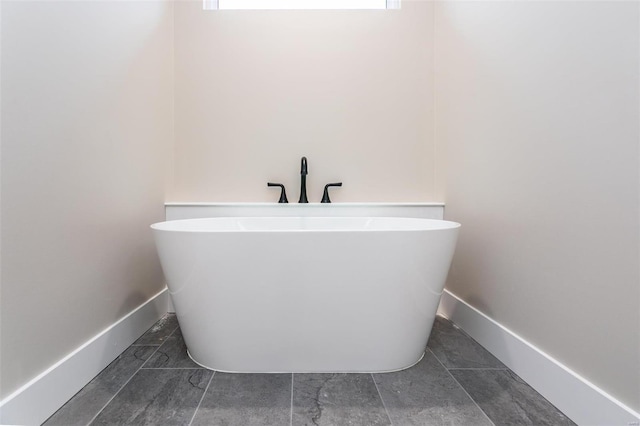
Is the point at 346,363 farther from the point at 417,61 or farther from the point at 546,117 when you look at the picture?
the point at 417,61

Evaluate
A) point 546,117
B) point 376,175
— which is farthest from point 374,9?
point 546,117

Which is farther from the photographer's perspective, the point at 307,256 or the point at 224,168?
the point at 224,168

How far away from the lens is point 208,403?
0.93 metres

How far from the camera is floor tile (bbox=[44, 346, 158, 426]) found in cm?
87

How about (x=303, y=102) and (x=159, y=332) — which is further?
(x=303, y=102)

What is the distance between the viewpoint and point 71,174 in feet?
3.28

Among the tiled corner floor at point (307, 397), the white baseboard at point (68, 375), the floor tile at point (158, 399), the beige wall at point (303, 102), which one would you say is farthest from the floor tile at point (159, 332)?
the beige wall at point (303, 102)

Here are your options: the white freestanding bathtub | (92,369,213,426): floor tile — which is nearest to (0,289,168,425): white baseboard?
(92,369,213,426): floor tile

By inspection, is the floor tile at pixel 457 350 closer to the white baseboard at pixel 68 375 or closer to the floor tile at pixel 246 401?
the floor tile at pixel 246 401

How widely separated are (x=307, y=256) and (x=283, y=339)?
13.5 inches

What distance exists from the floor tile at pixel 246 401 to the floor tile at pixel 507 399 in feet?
2.12

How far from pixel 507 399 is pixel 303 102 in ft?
5.72

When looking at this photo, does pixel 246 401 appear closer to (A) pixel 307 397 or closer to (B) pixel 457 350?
(A) pixel 307 397

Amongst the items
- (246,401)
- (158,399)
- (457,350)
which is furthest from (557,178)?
(158,399)
